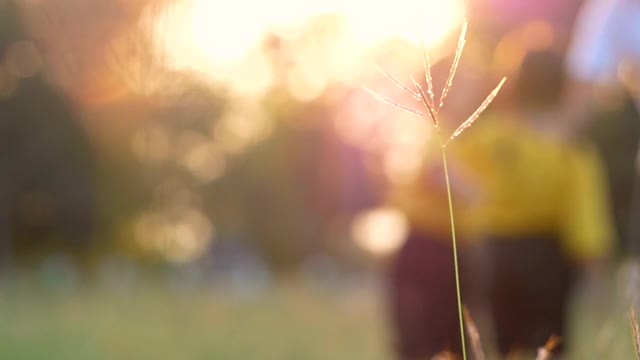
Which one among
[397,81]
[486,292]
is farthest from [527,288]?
[397,81]

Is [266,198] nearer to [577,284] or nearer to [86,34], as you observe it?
[86,34]

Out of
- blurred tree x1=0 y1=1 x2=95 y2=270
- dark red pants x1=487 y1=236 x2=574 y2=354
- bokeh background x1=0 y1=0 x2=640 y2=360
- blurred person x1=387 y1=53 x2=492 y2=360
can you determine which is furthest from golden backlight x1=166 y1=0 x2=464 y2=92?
blurred tree x1=0 y1=1 x2=95 y2=270

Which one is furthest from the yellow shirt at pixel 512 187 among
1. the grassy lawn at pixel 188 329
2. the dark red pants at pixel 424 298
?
the grassy lawn at pixel 188 329

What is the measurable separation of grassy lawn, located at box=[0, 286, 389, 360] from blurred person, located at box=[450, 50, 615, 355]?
1.07 m

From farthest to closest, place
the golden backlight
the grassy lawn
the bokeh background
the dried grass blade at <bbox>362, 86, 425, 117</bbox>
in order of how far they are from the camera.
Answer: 1. the grassy lawn
2. the bokeh background
3. the golden backlight
4. the dried grass blade at <bbox>362, 86, 425, 117</bbox>

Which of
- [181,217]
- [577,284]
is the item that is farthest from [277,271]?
[577,284]

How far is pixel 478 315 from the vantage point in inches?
232

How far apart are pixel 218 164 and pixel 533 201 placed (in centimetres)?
3320

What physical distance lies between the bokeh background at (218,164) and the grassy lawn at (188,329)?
0.04 metres

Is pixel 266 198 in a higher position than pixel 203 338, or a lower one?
higher

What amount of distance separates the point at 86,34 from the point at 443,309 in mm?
21154

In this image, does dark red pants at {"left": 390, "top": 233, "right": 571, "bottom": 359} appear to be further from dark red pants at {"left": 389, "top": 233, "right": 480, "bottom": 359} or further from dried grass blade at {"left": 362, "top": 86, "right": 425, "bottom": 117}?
dried grass blade at {"left": 362, "top": 86, "right": 425, "bottom": 117}

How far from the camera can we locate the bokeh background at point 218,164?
589 cm

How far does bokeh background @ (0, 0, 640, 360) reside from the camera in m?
5.89
